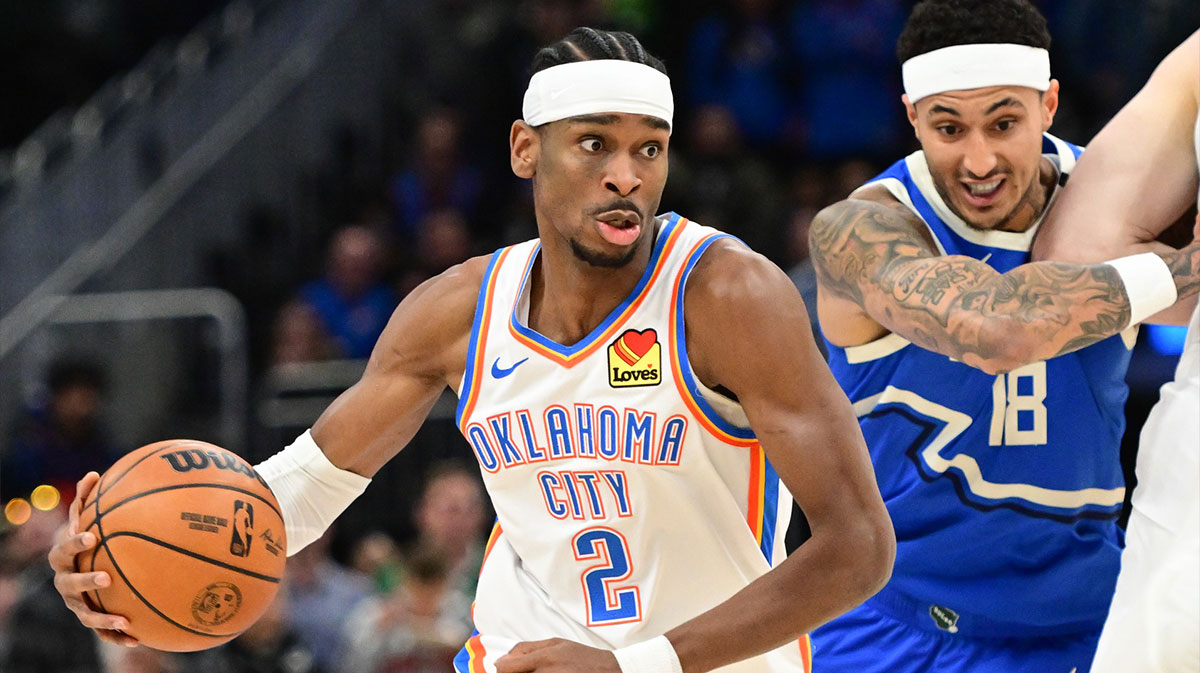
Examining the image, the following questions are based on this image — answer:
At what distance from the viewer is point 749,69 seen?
34.2 ft

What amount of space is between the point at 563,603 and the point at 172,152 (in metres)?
8.36

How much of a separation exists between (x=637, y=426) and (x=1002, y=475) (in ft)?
3.24

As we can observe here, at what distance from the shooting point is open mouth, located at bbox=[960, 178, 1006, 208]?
3.78 meters

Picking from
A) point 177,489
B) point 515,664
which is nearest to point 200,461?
point 177,489

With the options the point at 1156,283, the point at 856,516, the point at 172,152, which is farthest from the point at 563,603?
the point at 172,152

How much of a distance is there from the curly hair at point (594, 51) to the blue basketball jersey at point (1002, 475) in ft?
2.46

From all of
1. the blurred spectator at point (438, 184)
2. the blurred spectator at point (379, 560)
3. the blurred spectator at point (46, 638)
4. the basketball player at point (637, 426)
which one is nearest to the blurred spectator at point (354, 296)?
the blurred spectator at point (438, 184)

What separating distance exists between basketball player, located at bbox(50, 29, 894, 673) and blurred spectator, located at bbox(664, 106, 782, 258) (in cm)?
559

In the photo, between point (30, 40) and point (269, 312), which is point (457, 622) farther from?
point (30, 40)

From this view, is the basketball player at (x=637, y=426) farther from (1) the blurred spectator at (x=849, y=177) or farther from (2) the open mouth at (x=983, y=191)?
(1) the blurred spectator at (x=849, y=177)

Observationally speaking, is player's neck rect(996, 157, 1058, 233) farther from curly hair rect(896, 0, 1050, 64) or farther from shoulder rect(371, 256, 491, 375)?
shoulder rect(371, 256, 491, 375)

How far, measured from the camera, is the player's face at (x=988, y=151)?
3.77 meters

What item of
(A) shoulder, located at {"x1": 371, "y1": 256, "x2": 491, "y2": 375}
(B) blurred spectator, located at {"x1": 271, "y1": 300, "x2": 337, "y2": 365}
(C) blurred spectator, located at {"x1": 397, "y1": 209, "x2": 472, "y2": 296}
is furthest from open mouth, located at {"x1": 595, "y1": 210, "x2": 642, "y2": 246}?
(C) blurred spectator, located at {"x1": 397, "y1": 209, "x2": 472, "y2": 296}

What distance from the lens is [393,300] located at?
395 inches
